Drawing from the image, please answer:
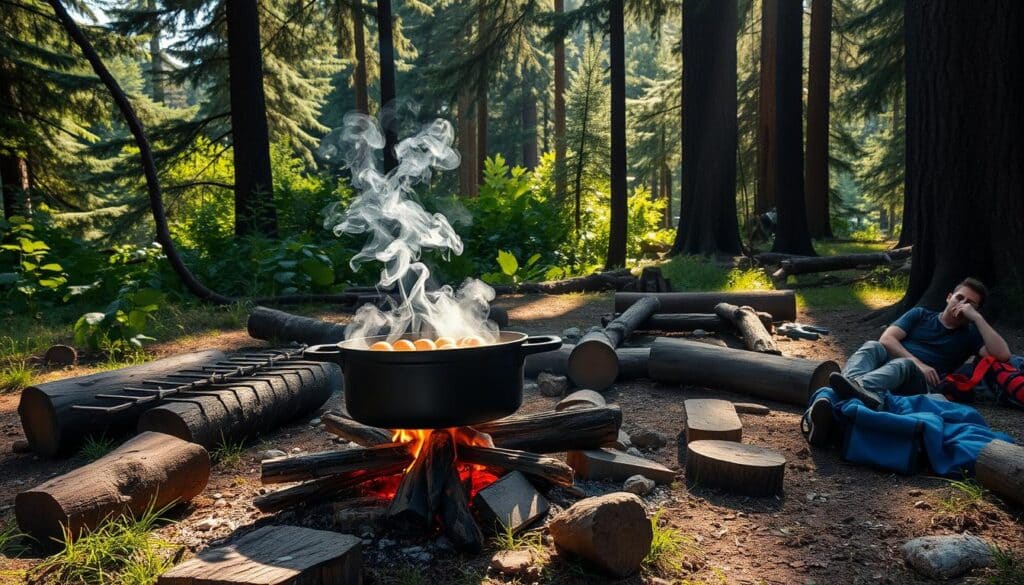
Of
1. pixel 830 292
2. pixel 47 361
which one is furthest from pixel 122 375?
pixel 830 292

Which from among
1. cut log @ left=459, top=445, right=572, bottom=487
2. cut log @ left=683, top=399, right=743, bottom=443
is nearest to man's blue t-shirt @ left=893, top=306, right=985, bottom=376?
cut log @ left=683, top=399, right=743, bottom=443

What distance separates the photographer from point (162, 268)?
10398 millimetres

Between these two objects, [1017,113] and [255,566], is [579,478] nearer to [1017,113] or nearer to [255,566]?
[255,566]

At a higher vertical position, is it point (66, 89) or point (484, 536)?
point (66, 89)

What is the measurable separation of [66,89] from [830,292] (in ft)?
44.4

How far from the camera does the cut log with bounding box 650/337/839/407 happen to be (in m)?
5.21

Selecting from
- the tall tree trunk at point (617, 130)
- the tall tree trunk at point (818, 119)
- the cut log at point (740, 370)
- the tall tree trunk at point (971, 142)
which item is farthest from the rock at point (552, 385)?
the tall tree trunk at point (818, 119)

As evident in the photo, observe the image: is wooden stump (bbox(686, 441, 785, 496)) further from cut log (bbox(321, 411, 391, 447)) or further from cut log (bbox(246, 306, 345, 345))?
cut log (bbox(246, 306, 345, 345))

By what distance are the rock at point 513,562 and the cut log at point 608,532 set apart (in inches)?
5.4

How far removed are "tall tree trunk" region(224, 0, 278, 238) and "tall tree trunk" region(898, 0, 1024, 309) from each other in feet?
30.3

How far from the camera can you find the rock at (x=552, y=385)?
5781mm

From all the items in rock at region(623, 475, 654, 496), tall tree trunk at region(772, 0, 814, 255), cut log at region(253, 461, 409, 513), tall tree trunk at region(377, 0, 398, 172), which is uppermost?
tall tree trunk at region(377, 0, 398, 172)

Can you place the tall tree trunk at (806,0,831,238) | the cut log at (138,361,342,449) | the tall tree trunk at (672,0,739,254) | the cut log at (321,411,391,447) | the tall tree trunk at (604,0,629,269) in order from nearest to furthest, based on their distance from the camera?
1. the cut log at (321,411,391,447)
2. the cut log at (138,361,342,449)
3. the tall tree trunk at (604,0,629,269)
4. the tall tree trunk at (672,0,739,254)
5. the tall tree trunk at (806,0,831,238)

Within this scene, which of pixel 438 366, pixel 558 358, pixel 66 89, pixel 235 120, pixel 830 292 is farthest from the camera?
pixel 66 89
